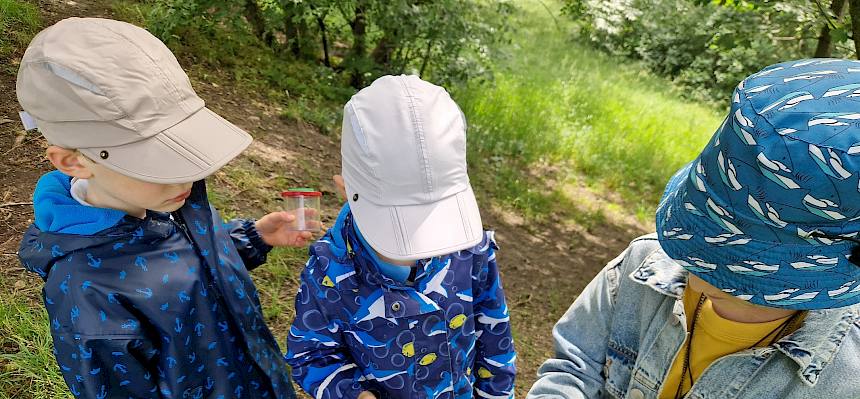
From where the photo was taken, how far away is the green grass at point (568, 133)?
18.4 feet

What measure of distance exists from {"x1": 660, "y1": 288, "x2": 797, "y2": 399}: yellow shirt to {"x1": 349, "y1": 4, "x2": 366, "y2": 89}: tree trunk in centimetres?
476

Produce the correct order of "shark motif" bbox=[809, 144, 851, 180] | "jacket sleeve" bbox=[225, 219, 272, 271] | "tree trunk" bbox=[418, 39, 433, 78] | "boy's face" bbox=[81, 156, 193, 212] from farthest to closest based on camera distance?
"tree trunk" bbox=[418, 39, 433, 78]
"jacket sleeve" bbox=[225, 219, 272, 271]
"boy's face" bbox=[81, 156, 193, 212]
"shark motif" bbox=[809, 144, 851, 180]

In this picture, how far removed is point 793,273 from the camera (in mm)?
965

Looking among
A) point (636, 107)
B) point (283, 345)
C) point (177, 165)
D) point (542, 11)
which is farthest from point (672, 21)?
point (177, 165)

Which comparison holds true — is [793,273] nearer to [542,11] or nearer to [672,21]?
[542,11]

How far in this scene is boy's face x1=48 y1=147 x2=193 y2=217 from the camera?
139 cm

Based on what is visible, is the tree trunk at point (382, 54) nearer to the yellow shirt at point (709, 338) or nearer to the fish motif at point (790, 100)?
the yellow shirt at point (709, 338)

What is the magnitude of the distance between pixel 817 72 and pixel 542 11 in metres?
12.5

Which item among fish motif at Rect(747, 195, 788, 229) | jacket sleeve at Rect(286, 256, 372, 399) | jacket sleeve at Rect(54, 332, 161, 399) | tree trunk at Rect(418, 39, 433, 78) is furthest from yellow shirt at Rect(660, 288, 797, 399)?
tree trunk at Rect(418, 39, 433, 78)

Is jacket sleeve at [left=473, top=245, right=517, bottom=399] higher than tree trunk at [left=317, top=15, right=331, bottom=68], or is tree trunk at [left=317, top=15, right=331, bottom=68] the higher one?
jacket sleeve at [left=473, top=245, right=517, bottom=399]

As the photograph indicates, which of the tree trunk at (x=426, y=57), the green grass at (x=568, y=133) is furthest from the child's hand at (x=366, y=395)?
the tree trunk at (x=426, y=57)

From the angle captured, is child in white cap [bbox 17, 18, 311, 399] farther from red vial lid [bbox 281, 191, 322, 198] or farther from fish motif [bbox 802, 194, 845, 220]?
fish motif [bbox 802, 194, 845, 220]

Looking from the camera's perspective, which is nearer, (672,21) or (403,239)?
(403,239)

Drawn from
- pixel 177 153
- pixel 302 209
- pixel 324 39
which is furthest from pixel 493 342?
pixel 324 39
